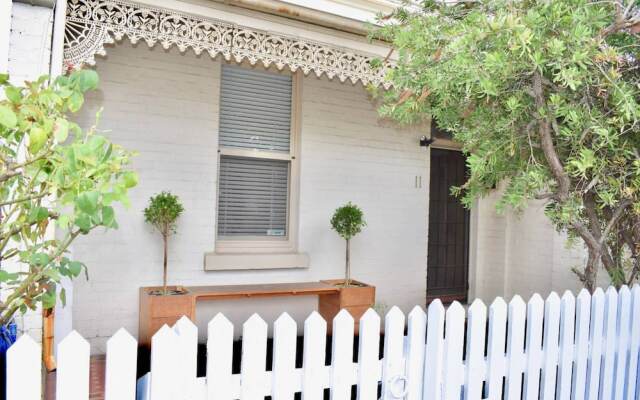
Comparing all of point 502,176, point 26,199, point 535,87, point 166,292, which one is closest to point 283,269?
point 166,292

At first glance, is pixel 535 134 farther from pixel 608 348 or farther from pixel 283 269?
pixel 283 269

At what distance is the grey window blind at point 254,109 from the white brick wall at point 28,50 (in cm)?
268

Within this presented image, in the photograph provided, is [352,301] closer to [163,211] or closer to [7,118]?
[163,211]

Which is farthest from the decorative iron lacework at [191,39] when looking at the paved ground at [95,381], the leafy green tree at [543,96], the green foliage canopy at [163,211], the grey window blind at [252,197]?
the grey window blind at [252,197]

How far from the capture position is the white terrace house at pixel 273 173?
136 inches

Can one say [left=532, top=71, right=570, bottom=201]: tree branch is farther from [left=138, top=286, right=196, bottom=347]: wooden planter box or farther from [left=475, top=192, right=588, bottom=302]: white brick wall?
[left=475, top=192, right=588, bottom=302]: white brick wall

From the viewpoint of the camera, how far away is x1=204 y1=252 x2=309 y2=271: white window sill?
16.6 ft

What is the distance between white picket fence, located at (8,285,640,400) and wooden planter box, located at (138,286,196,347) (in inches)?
107

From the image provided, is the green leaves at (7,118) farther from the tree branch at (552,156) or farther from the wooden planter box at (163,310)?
the wooden planter box at (163,310)

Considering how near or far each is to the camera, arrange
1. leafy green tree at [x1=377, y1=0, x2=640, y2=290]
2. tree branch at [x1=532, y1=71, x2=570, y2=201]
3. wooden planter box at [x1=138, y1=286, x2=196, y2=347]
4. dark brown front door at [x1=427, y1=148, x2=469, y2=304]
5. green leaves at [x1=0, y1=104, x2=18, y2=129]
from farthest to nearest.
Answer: dark brown front door at [x1=427, y1=148, x2=469, y2=304] → wooden planter box at [x1=138, y1=286, x2=196, y2=347] → tree branch at [x1=532, y1=71, x2=570, y2=201] → leafy green tree at [x1=377, y1=0, x2=640, y2=290] → green leaves at [x1=0, y1=104, x2=18, y2=129]

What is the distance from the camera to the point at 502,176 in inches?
103

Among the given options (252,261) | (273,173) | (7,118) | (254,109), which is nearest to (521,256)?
(273,173)

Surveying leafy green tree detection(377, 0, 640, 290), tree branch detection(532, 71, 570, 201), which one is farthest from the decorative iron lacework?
tree branch detection(532, 71, 570, 201)

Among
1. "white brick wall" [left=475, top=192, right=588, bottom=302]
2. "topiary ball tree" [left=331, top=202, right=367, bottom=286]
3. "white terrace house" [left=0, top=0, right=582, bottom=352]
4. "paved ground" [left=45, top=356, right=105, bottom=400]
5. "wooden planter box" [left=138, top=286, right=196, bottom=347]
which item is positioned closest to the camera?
"paved ground" [left=45, top=356, right=105, bottom=400]
